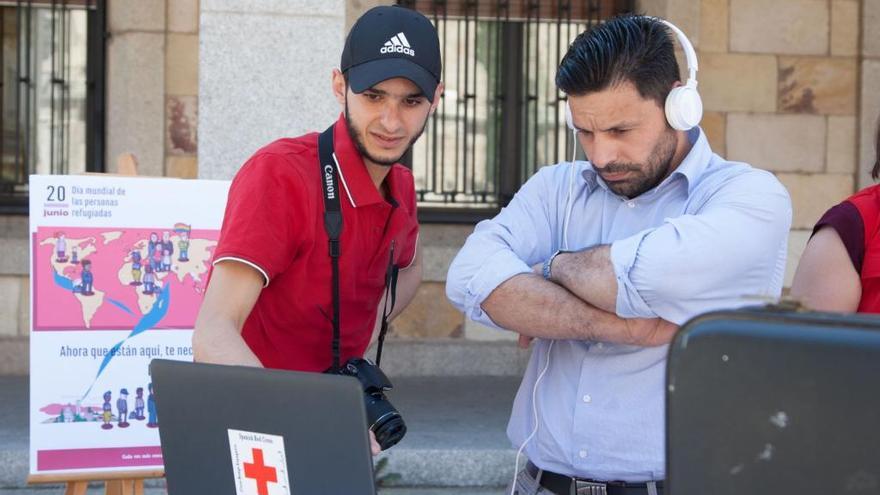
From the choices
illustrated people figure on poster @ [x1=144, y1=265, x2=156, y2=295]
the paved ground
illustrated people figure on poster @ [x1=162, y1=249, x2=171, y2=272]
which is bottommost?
the paved ground

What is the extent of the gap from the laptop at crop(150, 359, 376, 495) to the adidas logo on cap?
1064 millimetres

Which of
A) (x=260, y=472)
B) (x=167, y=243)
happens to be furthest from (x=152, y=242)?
(x=260, y=472)

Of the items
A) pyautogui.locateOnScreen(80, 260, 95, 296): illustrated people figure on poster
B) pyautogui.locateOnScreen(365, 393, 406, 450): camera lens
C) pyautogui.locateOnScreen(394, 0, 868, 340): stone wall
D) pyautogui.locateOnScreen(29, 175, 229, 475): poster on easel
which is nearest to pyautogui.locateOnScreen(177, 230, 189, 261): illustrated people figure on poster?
pyautogui.locateOnScreen(29, 175, 229, 475): poster on easel

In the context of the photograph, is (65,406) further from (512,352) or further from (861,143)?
(861,143)

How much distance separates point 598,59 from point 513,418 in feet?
2.45

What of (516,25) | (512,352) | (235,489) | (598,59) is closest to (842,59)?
(516,25)

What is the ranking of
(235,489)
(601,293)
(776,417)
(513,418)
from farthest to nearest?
(513,418) < (601,293) < (235,489) < (776,417)

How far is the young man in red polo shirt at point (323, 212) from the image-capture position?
2354 mm

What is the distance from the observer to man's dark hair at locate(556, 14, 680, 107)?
2.20 metres

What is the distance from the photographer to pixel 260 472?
4.90 ft

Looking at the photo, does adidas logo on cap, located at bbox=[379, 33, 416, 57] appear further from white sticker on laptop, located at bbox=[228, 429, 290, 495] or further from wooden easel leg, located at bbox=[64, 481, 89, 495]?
wooden easel leg, located at bbox=[64, 481, 89, 495]

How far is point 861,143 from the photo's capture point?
26.5ft

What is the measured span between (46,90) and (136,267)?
13.4 feet

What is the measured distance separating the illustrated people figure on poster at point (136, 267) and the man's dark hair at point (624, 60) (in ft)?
8.52
